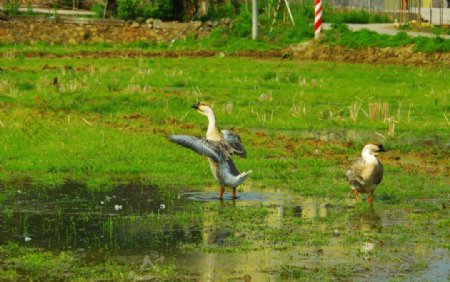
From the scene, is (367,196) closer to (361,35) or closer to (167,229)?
(167,229)

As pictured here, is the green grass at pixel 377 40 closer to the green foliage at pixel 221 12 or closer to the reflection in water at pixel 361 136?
the green foliage at pixel 221 12

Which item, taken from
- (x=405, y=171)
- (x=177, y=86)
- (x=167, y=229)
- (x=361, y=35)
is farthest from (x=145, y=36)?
(x=167, y=229)

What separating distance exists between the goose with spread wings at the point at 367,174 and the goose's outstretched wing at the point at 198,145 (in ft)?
5.50

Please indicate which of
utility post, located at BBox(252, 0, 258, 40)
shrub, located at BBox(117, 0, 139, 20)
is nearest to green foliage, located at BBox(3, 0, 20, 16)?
shrub, located at BBox(117, 0, 139, 20)

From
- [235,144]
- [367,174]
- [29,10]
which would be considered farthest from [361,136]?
[29,10]

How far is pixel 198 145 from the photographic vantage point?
1421cm

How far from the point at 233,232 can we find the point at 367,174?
2361 mm

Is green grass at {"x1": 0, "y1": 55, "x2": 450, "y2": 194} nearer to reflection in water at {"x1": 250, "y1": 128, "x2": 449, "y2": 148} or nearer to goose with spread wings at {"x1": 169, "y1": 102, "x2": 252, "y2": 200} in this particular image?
reflection in water at {"x1": 250, "y1": 128, "x2": 449, "y2": 148}

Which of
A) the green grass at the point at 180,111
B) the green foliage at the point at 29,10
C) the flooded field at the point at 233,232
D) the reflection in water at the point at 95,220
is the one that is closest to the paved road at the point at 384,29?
the green grass at the point at 180,111

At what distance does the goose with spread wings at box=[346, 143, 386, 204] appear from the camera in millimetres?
14258

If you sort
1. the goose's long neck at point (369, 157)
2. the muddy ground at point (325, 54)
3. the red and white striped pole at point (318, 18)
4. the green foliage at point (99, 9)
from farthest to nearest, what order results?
the green foliage at point (99, 9)
the red and white striped pole at point (318, 18)
the muddy ground at point (325, 54)
the goose's long neck at point (369, 157)

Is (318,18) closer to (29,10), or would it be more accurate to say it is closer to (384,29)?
(384,29)

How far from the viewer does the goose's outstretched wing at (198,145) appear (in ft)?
45.8

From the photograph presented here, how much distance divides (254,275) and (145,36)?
33989mm
